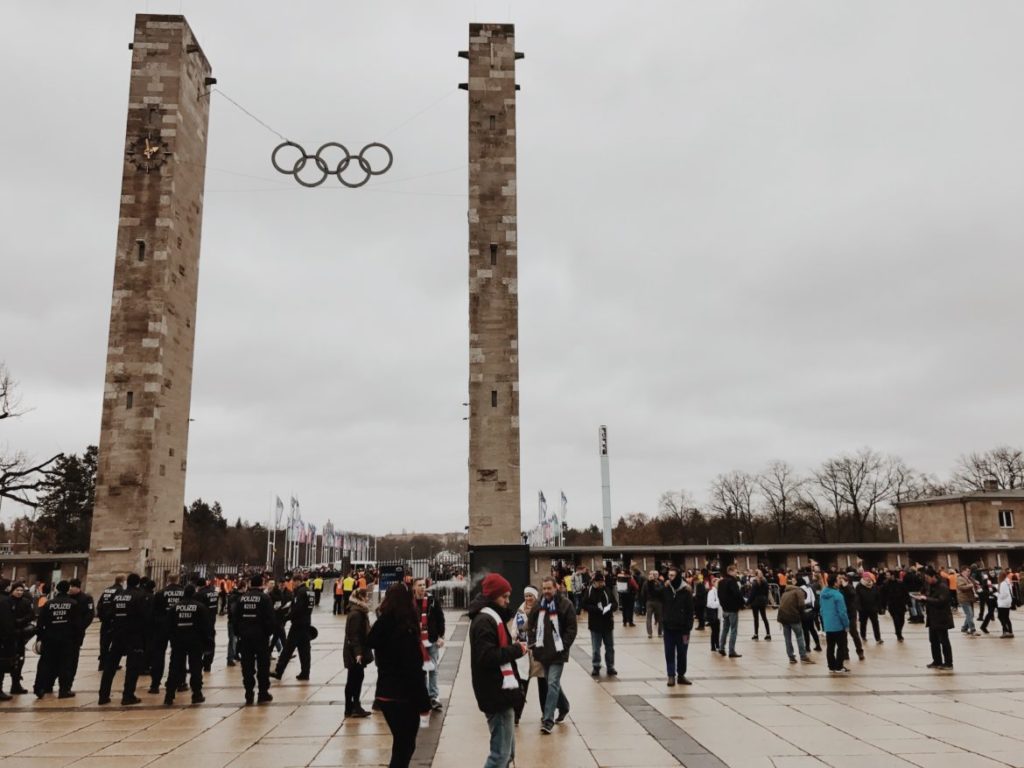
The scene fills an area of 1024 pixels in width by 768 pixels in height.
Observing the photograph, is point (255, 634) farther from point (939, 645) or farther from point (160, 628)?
point (939, 645)

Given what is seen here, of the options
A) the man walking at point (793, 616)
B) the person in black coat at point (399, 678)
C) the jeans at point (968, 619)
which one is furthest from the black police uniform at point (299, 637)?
the jeans at point (968, 619)

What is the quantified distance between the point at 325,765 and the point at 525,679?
2.19 metres

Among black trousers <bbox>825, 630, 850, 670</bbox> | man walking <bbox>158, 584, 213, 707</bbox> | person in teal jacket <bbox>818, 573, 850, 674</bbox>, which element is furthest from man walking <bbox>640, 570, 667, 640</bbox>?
man walking <bbox>158, 584, 213, 707</bbox>

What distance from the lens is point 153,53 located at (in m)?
32.2

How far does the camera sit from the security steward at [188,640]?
1127 cm

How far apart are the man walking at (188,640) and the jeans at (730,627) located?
10098 millimetres

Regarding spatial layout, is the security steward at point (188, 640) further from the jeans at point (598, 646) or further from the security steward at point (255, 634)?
the jeans at point (598, 646)

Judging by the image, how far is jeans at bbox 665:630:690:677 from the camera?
12141 millimetres

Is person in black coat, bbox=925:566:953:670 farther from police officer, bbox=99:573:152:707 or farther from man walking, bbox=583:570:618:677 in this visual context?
police officer, bbox=99:573:152:707

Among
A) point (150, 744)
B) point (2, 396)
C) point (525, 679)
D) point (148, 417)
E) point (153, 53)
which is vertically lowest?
point (150, 744)

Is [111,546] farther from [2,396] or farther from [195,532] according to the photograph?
[195,532]

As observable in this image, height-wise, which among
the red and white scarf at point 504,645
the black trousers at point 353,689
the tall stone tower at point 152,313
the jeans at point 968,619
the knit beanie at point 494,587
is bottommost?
the jeans at point 968,619

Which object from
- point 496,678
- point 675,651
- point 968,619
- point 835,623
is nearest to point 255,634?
point 496,678

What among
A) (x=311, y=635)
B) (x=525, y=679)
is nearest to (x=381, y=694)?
(x=525, y=679)
